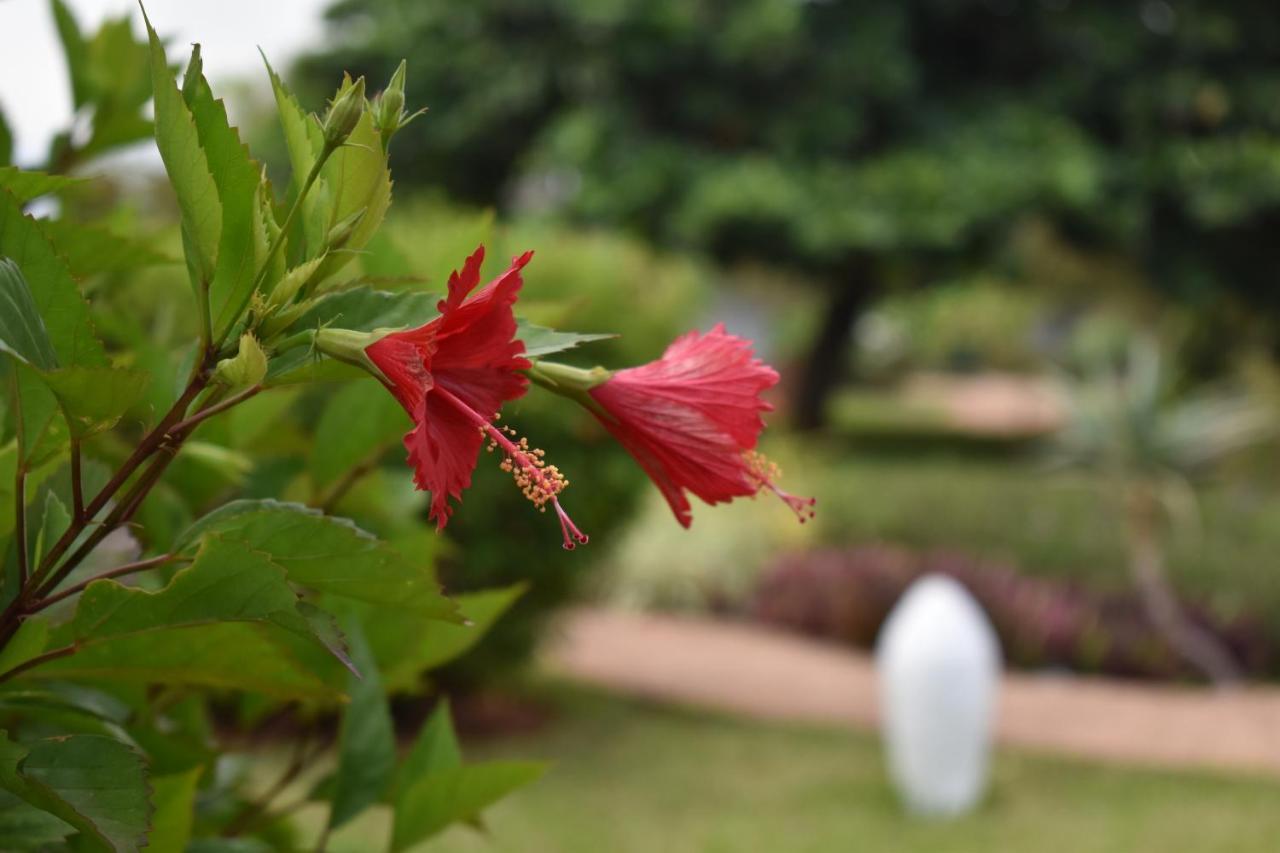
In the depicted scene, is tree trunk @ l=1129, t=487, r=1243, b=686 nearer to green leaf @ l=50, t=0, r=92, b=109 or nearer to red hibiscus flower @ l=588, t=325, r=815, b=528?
green leaf @ l=50, t=0, r=92, b=109

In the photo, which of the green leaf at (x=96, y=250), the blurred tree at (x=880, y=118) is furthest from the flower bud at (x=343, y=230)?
the blurred tree at (x=880, y=118)

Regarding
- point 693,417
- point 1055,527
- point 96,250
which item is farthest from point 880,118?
point 693,417

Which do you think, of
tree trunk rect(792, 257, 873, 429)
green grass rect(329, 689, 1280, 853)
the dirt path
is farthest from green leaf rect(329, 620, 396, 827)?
tree trunk rect(792, 257, 873, 429)

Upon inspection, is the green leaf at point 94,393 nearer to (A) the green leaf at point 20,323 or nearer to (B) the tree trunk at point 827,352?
(A) the green leaf at point 20,323

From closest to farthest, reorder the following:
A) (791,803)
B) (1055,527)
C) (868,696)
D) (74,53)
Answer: (74,53) < (791,803) < (868,696) < (1055,527)

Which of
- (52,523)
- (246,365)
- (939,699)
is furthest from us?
(939,699)

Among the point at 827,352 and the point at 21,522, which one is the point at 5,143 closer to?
the point at 21,522

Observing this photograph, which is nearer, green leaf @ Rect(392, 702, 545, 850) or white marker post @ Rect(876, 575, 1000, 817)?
green leaf @ Rect(392, 702, 545, 850)

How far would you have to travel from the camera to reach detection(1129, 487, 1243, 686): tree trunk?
20.5 ft

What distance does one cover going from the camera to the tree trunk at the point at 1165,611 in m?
6.26

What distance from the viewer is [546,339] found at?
0.47 metres

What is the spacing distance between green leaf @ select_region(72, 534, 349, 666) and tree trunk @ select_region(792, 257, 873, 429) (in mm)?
12822

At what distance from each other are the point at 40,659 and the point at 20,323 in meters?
0.13

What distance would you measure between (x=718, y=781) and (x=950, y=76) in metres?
8.86
